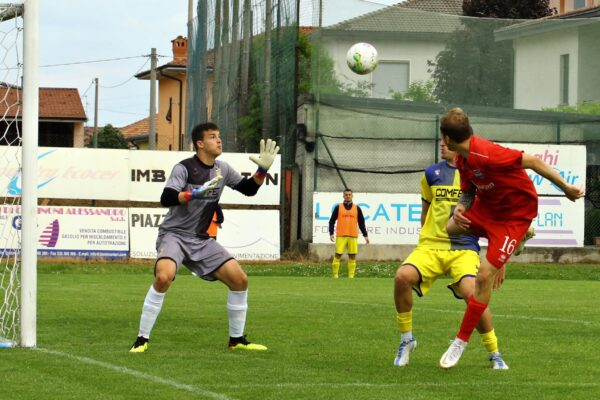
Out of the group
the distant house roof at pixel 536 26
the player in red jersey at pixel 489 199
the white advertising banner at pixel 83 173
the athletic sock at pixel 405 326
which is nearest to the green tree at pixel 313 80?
the white advertising banner at pixel 83 173

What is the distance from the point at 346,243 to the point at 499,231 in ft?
58.4

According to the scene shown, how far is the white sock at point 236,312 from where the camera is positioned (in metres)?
10.7

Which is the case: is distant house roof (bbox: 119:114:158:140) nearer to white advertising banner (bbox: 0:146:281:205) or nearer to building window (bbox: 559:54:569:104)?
building window (bbox: 559:54:569:104)

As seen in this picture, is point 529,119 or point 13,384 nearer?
point 13,384

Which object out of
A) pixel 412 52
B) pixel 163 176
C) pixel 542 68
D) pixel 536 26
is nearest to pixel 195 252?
pixel 163 176

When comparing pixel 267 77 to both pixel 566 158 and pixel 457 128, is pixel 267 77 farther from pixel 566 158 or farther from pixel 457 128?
pixel 457 128

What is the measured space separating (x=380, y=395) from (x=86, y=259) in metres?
21.2

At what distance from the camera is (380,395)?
7695 mm

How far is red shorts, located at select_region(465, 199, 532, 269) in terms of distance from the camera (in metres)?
8.83

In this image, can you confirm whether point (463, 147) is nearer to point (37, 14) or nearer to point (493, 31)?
point (37, 14)

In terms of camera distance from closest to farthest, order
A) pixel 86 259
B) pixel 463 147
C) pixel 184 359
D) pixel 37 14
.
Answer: pixel 463 147, pixel 184 359, pixel 37 14, pixel 86 259

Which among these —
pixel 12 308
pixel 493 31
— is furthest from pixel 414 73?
pixel 12 308

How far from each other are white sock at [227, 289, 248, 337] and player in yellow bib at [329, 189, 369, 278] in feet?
50.7

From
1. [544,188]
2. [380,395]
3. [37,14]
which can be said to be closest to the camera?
[380,395]
